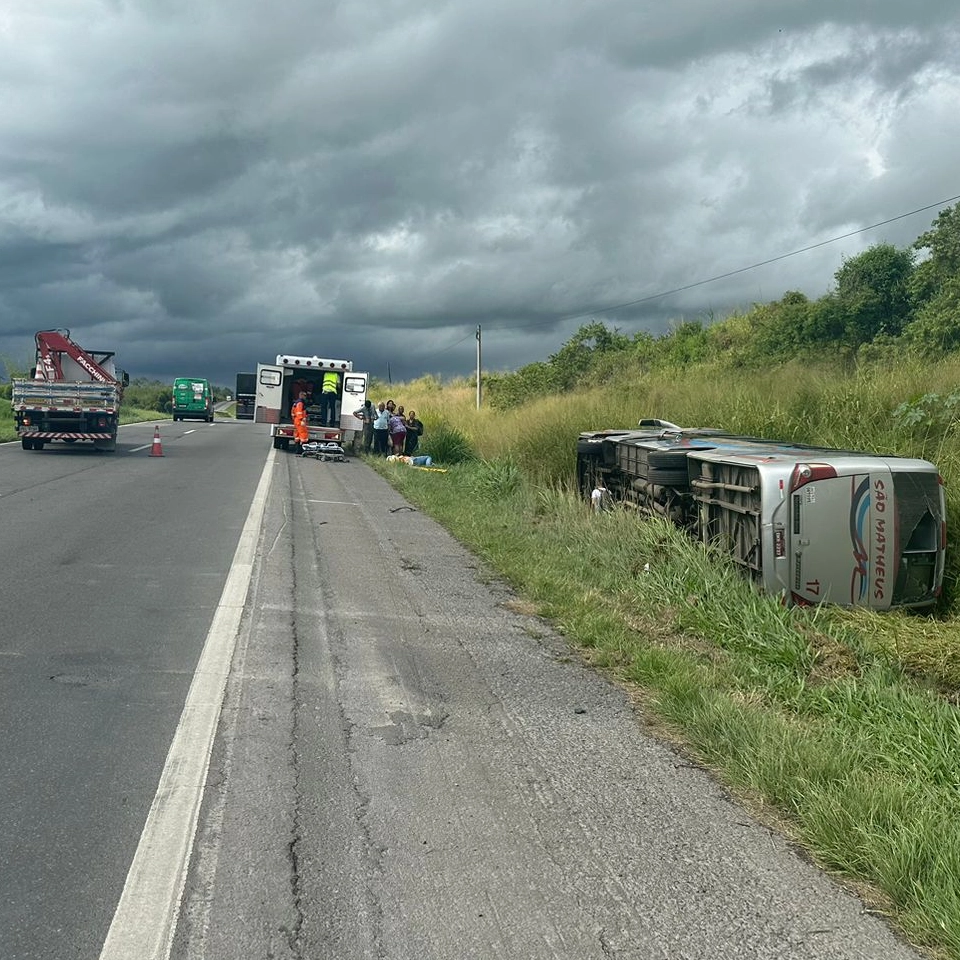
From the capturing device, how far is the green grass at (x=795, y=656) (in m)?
4.05

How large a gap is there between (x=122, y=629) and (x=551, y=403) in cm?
1542

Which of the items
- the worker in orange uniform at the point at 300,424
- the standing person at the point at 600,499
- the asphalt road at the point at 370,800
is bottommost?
the asphalt road at the point at 370,800

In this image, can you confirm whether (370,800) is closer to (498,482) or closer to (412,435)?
(498,482)

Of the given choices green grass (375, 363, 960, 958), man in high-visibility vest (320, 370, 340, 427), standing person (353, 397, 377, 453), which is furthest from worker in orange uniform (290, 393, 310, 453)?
green grass (375, 363, 960, 958)

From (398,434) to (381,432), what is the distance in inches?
71.0

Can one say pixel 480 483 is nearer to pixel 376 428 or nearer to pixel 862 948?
pixel 376 428

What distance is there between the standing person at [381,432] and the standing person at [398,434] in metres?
0.92

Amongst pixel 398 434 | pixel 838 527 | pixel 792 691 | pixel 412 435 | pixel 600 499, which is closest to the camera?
pixel 792 691

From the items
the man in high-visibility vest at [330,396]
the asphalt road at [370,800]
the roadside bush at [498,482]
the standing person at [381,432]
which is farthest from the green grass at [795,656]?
the man in high-visibility vest at [330,396]

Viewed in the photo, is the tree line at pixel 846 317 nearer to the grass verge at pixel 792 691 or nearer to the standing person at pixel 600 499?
the standing person at pixel 600 499

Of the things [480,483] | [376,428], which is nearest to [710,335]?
[376,428]

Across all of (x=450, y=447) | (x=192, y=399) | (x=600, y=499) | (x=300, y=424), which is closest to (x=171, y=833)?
(x=600, y=499)

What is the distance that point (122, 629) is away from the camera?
7.33 m

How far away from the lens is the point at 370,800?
4391 mm
